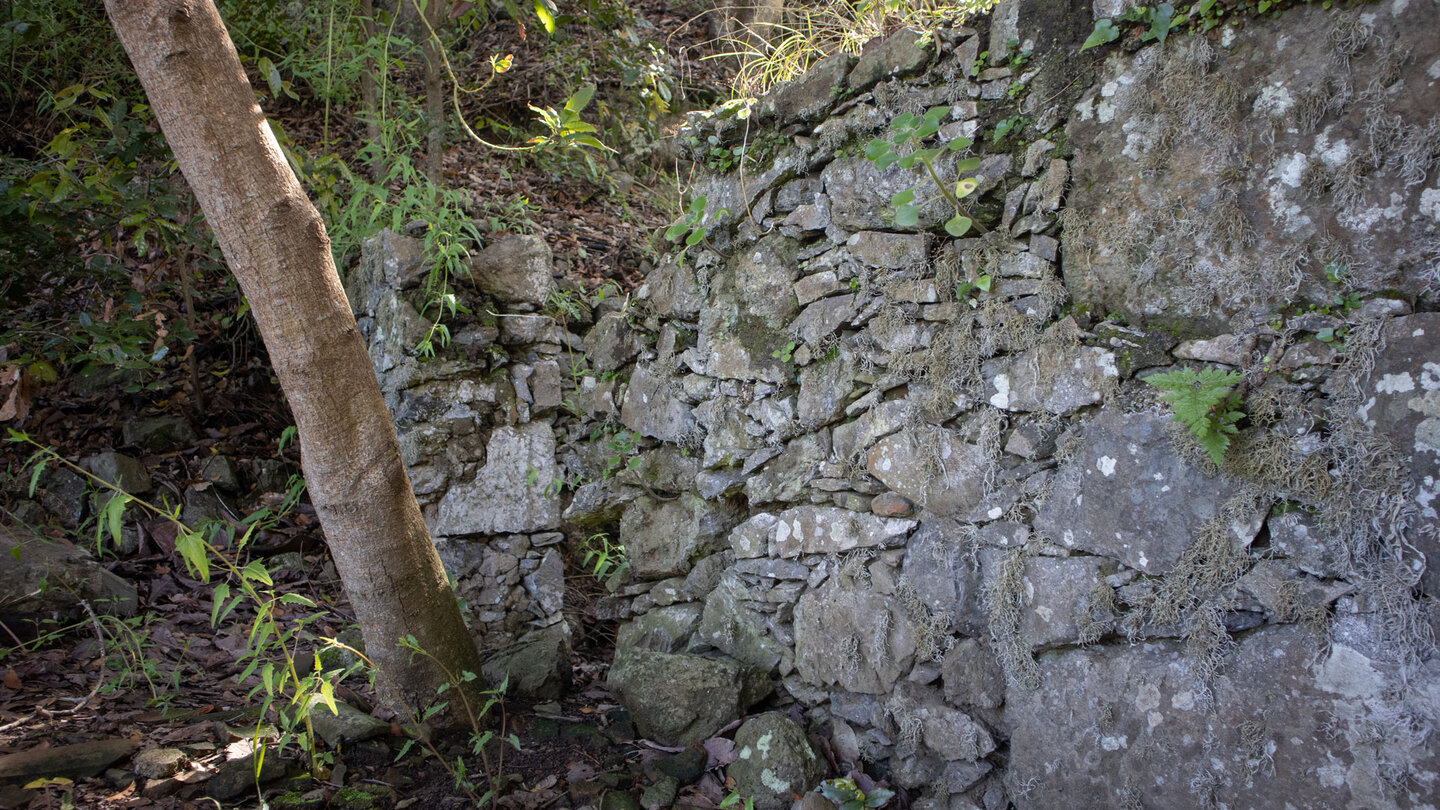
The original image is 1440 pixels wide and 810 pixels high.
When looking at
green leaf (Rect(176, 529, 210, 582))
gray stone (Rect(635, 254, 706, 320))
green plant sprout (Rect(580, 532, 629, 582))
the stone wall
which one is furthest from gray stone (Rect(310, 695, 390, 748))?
gray stone (Rect(635, 254, 706, 320))

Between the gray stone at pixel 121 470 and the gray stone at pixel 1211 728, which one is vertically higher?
the gray stone at pixel 121 470

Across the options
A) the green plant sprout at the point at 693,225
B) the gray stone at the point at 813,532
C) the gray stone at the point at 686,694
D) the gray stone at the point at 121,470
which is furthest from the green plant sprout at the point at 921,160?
the gray stone at the point at 121,470

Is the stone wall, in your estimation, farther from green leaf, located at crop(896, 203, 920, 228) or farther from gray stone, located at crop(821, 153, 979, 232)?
green leaf, located at crop(896, 203, 920, 228)

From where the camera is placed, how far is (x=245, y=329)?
4309mm

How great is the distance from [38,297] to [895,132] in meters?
4.59

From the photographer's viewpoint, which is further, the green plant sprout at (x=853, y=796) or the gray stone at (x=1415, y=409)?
the green plant sprout at (x=853, y=796)

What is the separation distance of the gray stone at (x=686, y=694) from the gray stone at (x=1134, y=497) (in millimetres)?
1152

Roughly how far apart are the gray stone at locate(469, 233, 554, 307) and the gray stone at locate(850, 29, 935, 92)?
170 centimetres

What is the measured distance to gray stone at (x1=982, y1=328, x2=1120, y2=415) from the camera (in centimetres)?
218

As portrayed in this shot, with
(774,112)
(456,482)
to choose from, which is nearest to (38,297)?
(456,482)

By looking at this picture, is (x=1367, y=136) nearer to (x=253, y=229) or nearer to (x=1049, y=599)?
(x=1049, y=599)

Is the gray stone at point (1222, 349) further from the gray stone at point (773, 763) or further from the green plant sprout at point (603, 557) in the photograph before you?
the green plant sprout at point (603, 557)

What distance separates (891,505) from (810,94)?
1.60 metres

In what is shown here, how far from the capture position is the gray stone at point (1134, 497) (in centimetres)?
197
